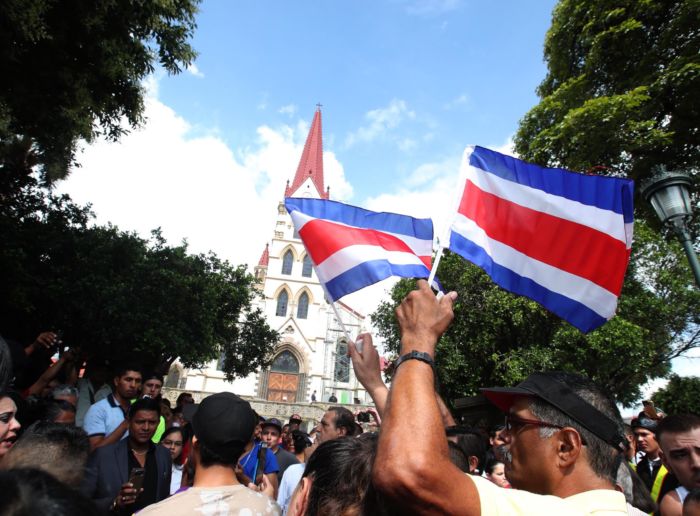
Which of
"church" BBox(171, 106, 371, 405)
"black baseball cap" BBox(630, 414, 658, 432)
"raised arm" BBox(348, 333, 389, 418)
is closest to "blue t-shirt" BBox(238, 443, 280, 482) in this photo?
"raised arm" BBox(348, 333, 389, 418)

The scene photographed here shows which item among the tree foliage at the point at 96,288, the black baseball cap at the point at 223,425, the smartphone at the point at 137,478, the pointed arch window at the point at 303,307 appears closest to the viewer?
the black baseball cap at the point at 223,425

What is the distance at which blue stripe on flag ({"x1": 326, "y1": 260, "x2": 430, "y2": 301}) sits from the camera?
3.77m

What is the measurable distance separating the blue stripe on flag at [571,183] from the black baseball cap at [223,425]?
8.39 ft

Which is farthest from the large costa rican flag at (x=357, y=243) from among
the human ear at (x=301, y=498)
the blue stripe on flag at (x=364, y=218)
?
the human ear at (x=301, y=498)

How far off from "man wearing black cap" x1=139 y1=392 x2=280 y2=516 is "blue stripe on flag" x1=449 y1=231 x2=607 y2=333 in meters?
1.93

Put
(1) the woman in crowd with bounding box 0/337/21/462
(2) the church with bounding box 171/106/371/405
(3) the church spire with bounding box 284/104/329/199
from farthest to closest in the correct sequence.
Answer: (3) the church spire with bounding box 284/104/329/199
(2) the church with bounding box 171/106/371/405
(1) the woman in crowd with bounding box 0/337/21/462

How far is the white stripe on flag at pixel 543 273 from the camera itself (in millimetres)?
3174

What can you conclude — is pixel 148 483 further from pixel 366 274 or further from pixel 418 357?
pixel 418 357

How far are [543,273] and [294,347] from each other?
107ft

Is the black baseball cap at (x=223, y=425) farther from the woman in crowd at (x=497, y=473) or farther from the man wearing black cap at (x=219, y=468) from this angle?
the woman in crowd at (x=497, y=473)

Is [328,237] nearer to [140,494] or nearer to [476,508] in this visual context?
[140,494]

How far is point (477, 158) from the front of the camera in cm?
354

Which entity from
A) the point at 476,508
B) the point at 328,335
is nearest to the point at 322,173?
the point at 328,335

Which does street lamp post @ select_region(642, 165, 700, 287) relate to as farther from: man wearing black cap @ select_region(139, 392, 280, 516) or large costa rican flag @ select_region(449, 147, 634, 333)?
man wearing black cap @ select_region(139, 392, 280, 516)
